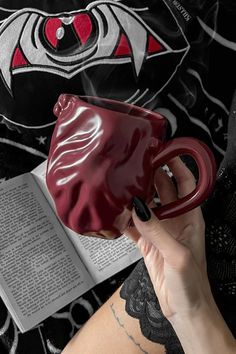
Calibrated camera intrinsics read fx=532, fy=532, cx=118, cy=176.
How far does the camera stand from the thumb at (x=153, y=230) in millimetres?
546

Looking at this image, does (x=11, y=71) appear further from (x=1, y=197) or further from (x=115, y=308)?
(x=115, y=308)

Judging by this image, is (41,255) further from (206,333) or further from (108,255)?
(206,333)

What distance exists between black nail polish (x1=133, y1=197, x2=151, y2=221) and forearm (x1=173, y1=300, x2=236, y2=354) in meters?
0.16

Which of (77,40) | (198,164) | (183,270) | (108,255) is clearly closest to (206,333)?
(183,270)

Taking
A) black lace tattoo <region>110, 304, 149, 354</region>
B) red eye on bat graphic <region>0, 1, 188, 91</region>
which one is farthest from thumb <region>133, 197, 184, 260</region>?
red eye on bat graphic <region>0, 1, 188, 91</region>

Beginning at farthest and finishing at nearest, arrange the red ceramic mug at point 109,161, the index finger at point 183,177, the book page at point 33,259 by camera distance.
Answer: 1. the book page at point 33,259
2. the index finger at point 183,177
3. the red ceramic mug at point 109,161

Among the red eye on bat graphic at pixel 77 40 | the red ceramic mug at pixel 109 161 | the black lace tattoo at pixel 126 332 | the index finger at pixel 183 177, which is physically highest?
the red eye on bat graphic at pixel 77 40

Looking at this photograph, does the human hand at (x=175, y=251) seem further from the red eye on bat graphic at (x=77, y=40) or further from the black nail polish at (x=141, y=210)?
the red eye on bat graphic at (x=77, y=40)

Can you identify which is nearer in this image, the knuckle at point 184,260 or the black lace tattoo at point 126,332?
the knuckle at point 184,260

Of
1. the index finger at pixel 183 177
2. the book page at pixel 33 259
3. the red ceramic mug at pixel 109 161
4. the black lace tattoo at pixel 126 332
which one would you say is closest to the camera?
the red ceramic mug at pixel 109 161

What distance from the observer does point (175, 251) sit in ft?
1.89

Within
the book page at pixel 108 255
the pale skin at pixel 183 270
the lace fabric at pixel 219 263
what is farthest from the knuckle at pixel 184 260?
the book page at pixel 108 255

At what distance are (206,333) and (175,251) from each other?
0.12 m

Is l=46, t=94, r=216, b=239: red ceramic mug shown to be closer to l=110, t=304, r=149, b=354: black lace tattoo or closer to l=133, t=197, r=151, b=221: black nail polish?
l=133, t=197, r=151, b=221: black nail polish
